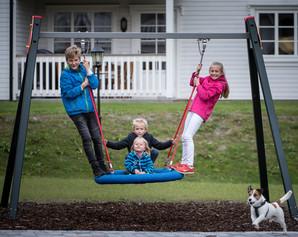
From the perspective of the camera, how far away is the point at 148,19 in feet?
98.1

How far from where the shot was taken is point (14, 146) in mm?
13055

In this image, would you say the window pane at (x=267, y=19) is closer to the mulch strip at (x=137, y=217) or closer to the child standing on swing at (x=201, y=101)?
the mulch strip at (x=137, y=217)

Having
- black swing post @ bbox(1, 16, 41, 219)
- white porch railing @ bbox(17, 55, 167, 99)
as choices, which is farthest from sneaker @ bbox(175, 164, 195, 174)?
white porch railing @ bbox(17, 55, 167, 99)

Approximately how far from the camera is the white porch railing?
2672 centimetres

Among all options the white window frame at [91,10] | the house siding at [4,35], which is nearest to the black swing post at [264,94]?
the white window frame at [91,10]

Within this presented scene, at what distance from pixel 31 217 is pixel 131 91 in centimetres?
1470

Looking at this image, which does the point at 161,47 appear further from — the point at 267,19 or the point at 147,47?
the point at 267,19

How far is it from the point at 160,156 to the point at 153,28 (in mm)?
9892

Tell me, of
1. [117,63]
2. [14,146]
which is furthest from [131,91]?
[14,146]

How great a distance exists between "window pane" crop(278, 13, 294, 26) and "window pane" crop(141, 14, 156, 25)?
3989mm

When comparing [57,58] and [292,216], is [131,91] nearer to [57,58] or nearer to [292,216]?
[57,58]

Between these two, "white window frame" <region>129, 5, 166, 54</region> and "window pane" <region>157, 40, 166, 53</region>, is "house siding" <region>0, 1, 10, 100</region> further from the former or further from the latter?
"window pane" <region>157, 40, 166, 53</region>

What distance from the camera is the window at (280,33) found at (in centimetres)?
2966

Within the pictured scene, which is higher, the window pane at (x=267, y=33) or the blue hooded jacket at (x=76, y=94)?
the window pane at (x=267, y=33)
